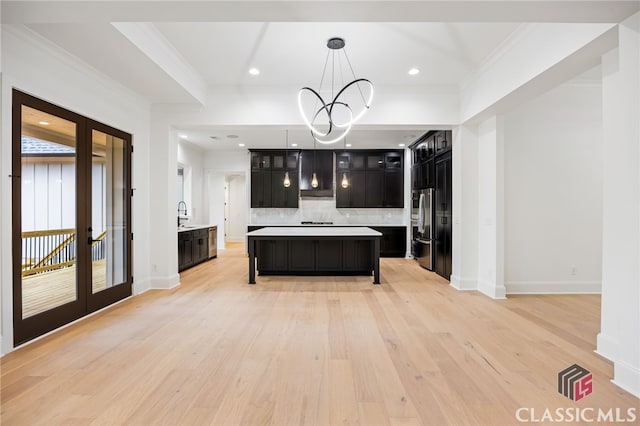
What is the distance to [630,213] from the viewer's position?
2135mm

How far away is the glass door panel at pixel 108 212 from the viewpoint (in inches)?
147

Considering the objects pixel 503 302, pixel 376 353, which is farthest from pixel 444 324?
pixel 503 302

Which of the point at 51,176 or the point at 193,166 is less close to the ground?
the point at 193,166

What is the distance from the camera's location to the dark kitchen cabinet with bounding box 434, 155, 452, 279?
527 cm

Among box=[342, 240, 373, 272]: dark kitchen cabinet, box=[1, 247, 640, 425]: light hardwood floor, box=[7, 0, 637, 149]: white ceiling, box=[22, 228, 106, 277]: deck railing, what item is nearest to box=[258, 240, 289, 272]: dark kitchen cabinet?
box=[342, 240, 373, 272]: dark kitchen cabinet

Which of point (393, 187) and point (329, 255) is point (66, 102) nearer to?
point (329, 255)

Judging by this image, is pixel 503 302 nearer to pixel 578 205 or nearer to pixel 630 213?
pixel 578 205

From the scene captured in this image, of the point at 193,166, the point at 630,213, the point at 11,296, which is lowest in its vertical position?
the point at 11,296

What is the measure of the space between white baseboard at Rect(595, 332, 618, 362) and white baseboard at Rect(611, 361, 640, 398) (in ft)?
1.31

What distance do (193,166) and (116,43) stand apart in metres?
5.53

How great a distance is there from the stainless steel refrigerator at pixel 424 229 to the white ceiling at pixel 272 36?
2.31m

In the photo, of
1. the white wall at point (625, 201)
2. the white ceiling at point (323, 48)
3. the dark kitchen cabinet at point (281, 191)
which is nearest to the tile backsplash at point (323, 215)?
the dark kitchen cabinet at point (281, 191)

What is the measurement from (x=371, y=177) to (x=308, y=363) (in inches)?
255

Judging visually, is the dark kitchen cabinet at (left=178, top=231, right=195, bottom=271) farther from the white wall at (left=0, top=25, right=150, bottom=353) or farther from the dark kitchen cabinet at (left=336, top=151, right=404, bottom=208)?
the dark kitchen cabinet at (left=336, top=151, right=404, bottom=208)
